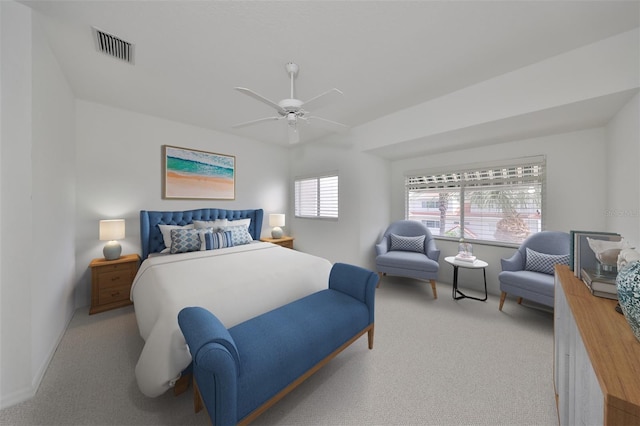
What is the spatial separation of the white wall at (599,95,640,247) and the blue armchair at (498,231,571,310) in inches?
18.2

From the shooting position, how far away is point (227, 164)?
4.10m

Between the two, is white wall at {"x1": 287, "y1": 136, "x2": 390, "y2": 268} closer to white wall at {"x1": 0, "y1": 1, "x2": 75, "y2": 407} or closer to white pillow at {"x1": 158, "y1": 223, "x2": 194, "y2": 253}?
white pillow at {"x1": 158, "y1": 223, "x2": 194, "y2": 253}

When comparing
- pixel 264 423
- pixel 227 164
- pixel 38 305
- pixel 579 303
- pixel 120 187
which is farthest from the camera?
pixel 227 164

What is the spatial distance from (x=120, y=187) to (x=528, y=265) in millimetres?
5587

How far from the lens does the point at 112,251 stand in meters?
2.92

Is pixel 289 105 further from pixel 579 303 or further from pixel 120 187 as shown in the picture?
pixel 120 187

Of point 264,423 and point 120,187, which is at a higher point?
point 120,187

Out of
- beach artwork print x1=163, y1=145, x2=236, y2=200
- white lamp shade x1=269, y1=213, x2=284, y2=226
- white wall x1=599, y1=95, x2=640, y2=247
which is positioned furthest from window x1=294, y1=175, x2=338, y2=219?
white wall x1=599, y1=95, x2=640, y2=247

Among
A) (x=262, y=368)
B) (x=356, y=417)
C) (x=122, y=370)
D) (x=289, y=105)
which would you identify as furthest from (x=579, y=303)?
(x=122, y=370)

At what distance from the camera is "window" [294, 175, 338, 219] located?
430 cm

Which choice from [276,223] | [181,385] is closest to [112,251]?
[181,385]

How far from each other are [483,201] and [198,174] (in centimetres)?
468

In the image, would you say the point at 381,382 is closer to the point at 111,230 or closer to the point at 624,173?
the point at 624,173

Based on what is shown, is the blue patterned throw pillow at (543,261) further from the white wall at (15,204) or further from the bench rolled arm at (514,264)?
the white wall at (15,204)
